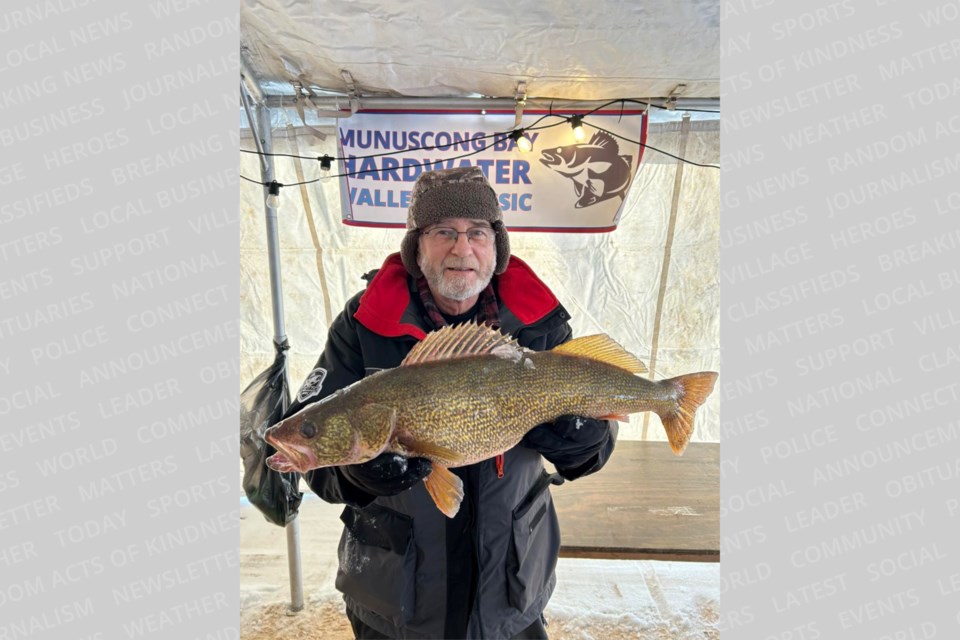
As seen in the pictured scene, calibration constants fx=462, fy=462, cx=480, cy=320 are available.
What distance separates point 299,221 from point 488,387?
9.78 feet

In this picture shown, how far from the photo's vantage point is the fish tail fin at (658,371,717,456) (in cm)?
151

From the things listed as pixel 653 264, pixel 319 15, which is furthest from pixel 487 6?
pixel 653 264

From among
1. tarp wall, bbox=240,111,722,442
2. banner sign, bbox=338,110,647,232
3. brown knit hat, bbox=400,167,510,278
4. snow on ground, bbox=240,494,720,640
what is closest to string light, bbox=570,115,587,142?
banner sign, bbox=338,110,647,232

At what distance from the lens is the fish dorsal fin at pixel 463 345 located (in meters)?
1.40

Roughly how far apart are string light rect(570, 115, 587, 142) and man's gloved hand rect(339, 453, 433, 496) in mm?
2518

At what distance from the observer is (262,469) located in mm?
2619

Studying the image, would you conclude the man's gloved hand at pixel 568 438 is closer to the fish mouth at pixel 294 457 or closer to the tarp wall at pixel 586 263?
the fish mouth at pixel 294 457

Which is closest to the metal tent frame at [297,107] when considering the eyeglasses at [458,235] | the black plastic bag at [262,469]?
the black plastic bag at [262,469]

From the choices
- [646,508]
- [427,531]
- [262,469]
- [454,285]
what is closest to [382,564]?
[427,531]

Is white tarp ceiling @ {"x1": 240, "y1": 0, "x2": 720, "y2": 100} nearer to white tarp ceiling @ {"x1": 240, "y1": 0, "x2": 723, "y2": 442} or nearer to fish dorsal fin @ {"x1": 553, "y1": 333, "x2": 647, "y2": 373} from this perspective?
white tarp ceiling @ {"x1": 240, "y1": 0, "x2": 723, "y2": 442}

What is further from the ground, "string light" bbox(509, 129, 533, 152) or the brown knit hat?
"string light" bbox(509, 129, 533, 152)

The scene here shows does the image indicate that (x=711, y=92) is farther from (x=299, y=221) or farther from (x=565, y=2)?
(x=299, y=221)

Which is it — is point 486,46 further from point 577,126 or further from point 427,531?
point 427,531

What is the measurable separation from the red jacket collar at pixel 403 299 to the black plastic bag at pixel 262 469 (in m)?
1.34
